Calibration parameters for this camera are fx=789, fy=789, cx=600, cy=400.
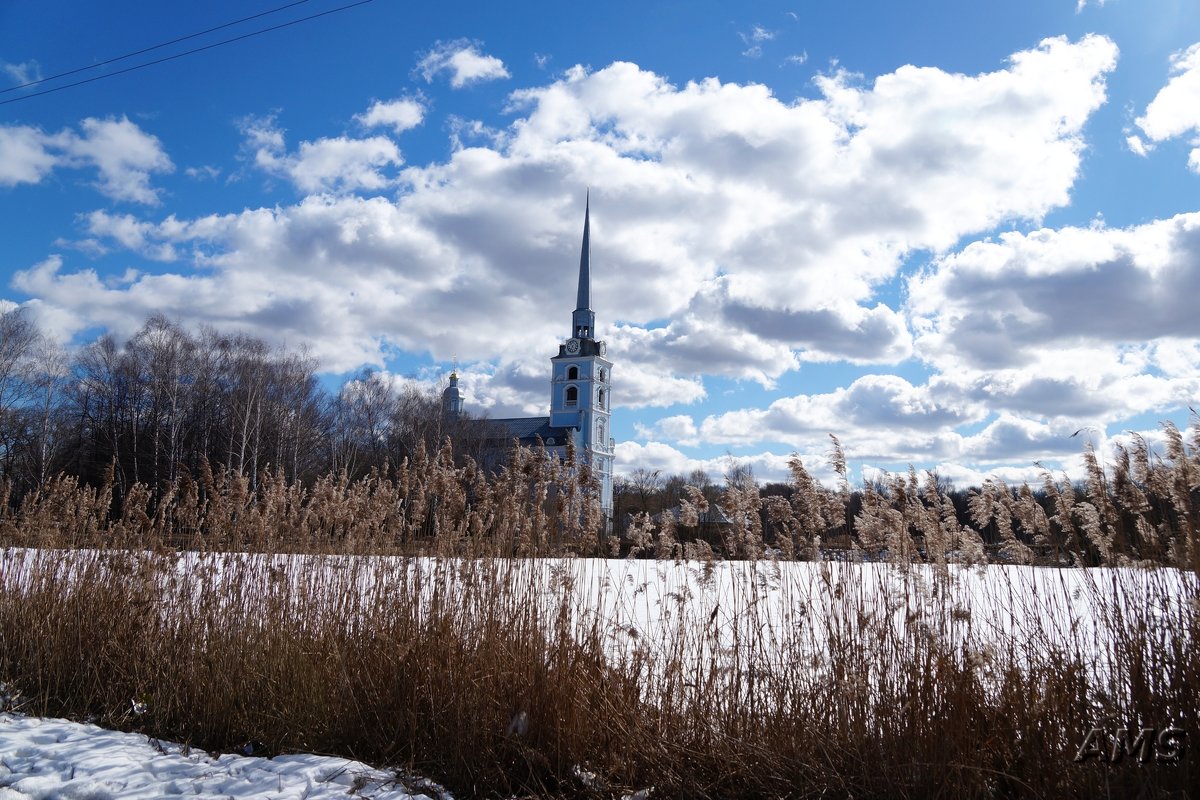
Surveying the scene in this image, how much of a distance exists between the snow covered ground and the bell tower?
64220 mm

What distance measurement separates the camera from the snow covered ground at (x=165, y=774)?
371 centimetres

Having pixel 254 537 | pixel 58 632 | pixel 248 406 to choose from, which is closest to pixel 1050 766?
pixel 254 537

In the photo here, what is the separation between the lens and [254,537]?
5570 millimetres

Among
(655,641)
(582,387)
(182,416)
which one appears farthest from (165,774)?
(582,387)

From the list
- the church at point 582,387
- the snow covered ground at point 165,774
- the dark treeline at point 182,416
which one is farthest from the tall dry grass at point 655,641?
the church at point 582,387

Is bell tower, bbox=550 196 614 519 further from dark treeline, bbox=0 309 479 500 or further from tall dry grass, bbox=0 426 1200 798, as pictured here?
tall dry grass, bbox=0 426 1200 798

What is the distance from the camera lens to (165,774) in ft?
13.1

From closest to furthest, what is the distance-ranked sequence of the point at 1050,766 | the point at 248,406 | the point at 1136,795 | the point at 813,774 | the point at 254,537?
the point at 1136,795
the point at 1050,766
the point at 813,774
the point at 254,537
the point at 248,406

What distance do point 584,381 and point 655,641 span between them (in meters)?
67.1

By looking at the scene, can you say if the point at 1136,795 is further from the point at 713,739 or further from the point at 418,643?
the point at 418,643

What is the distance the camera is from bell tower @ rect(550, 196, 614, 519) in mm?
70438

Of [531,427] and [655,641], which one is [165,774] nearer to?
[655,641]

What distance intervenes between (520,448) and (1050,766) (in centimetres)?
309

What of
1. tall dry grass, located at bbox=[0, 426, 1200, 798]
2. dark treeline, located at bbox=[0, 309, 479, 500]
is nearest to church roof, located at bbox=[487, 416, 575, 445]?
dark treeline, located at bbox=[0, 309, 479, 500]
